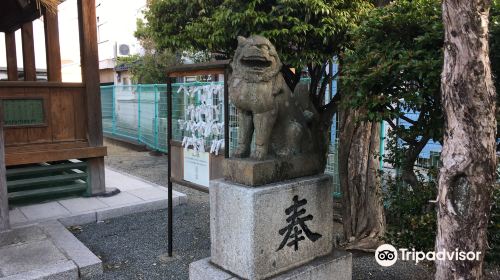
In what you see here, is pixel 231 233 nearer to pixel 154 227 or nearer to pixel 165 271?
pixel 165 271

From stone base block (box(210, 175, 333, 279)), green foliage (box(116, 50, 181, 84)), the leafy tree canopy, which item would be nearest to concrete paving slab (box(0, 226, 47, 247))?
stone base block (box(210, 175, 333, 279))

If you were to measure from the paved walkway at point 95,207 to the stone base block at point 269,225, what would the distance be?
3302mm

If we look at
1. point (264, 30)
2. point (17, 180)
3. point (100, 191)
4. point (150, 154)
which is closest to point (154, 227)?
point (100, 191)

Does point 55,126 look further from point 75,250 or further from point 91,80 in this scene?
point 75,250

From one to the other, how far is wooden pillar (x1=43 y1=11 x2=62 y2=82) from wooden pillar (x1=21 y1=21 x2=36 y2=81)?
5.30ft

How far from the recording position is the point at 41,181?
671 cm

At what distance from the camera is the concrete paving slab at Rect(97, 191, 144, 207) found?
22.1 feet

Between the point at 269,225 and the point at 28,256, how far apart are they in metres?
2.94

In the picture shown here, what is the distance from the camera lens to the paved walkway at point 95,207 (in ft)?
19.9

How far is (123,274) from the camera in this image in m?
4.55

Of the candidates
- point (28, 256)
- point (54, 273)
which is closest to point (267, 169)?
point (54, 273)

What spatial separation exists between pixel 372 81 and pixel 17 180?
19.4 ft

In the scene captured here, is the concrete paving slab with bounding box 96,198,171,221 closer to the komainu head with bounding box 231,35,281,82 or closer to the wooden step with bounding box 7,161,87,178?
the wooden step with bounding box 7,161,87,178

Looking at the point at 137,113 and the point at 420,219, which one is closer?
the point at 420,219
